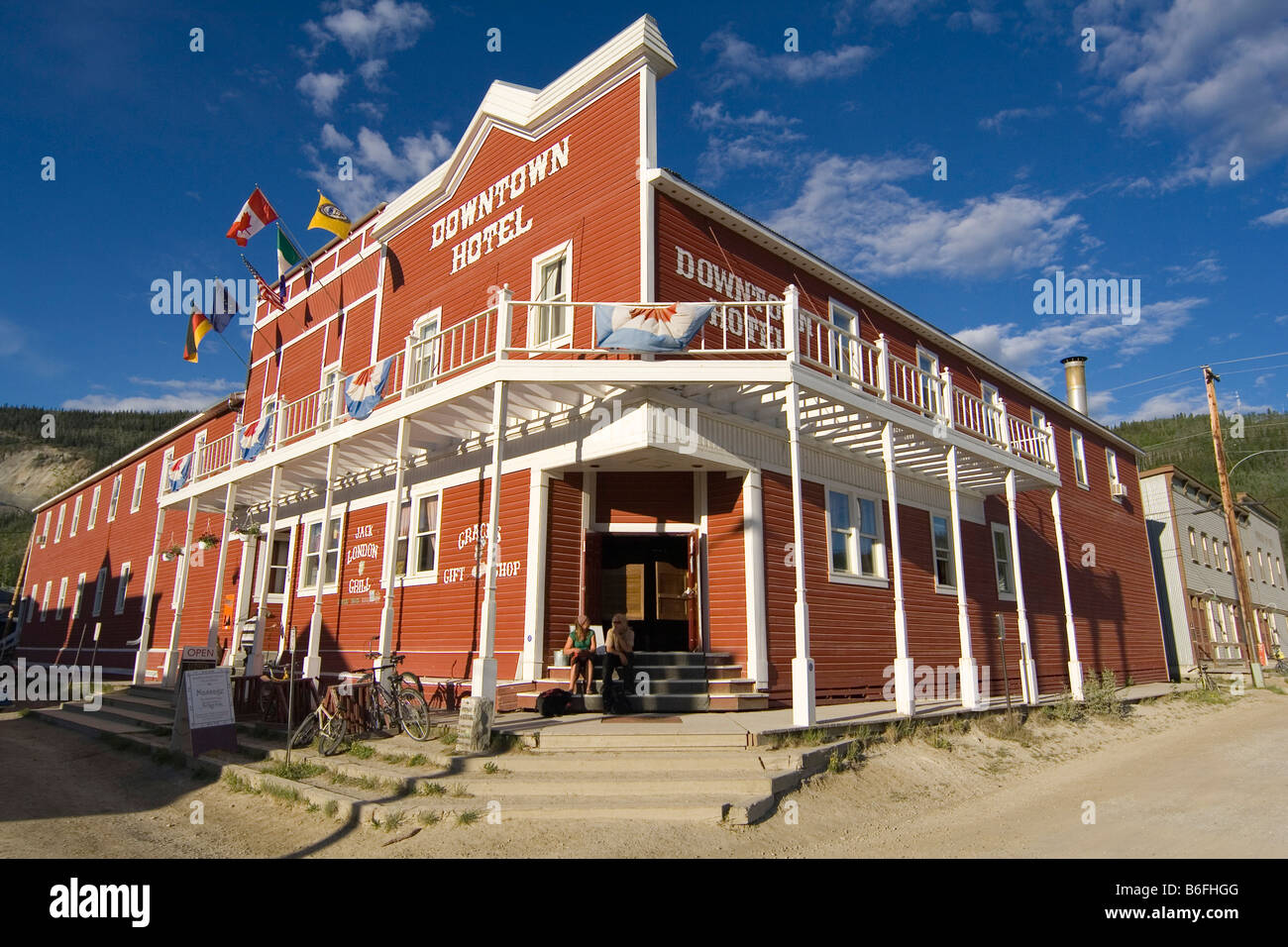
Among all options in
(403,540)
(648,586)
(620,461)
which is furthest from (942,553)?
(403,540)

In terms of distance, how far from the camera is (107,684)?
21.9 m

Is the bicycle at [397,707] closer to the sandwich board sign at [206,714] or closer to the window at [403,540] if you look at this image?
the sandwich board sign at [206,714]

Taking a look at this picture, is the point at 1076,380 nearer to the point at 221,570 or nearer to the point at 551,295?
the point at 551,295

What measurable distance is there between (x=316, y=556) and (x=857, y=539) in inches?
490

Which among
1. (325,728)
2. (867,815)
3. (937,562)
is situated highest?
(937,562)

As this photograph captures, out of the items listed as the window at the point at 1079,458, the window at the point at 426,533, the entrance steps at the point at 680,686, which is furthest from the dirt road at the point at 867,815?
the window at the point at 1079,458

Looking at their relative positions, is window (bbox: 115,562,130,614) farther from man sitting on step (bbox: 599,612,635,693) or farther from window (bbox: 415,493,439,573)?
man sitting on step (bbox: 599,612,635,693)

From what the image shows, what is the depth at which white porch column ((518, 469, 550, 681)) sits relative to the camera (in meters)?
12.1

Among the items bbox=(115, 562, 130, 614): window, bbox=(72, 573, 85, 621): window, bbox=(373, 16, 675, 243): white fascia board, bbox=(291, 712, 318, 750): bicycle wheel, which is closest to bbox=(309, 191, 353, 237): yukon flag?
bbox=(373, 16, 675, 243): white fascia board

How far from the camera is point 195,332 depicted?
2255 cm

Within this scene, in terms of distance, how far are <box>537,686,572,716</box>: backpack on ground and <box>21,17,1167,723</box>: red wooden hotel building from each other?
0.89m
